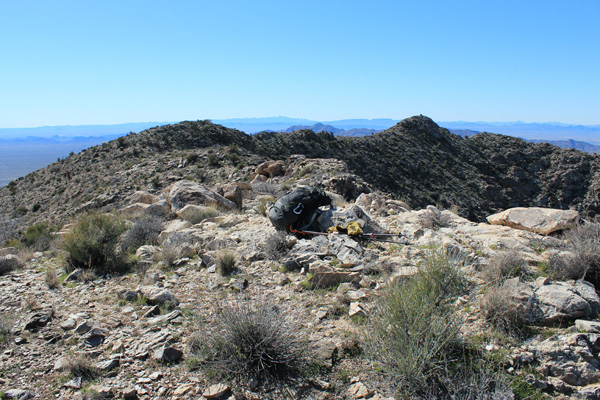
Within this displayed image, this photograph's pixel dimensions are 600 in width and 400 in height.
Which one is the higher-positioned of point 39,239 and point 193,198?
point 193,198

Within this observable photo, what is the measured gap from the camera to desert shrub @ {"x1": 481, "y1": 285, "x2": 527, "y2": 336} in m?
3.55

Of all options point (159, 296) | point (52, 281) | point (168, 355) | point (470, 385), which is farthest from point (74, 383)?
point (470, 385)

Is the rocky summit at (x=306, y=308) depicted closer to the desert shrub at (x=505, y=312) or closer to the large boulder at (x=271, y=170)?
the desert shrub at (x=505, y=312)

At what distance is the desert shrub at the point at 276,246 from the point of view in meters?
6.30

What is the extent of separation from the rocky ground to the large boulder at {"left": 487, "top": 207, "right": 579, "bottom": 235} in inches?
14.3

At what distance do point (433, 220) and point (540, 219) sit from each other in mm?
1904

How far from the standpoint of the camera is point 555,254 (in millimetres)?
4867

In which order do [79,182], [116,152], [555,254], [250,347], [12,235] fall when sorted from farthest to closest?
[116,152] < [79,182] < [12,235] < [555,254] < [250,347]

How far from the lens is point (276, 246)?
6.47 meters

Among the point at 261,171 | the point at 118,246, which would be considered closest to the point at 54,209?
the point at 261,171

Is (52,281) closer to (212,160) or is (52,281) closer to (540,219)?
(540,219)

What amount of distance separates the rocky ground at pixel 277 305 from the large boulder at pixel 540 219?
364mm

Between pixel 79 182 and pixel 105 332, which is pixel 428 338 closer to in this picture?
pixel 105 332

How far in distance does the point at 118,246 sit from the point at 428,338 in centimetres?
658
